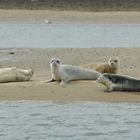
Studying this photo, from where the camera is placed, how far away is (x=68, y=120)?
10.5m

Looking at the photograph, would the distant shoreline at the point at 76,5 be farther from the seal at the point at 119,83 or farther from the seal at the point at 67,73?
the seal at the point at 119,83

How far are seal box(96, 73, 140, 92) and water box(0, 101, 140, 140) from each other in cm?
57

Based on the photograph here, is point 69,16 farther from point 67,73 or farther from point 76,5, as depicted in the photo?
point 67,73

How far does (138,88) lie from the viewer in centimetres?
1220

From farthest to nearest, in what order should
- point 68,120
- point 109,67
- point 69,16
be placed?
point 69,16
point 109,67
point 68,120

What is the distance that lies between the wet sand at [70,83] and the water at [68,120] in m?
0.40

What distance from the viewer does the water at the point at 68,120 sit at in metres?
9.62

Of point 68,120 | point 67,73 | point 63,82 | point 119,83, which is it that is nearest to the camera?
point 68,120

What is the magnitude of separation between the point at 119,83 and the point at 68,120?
1.95 metres

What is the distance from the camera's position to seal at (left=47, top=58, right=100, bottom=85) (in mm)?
12867

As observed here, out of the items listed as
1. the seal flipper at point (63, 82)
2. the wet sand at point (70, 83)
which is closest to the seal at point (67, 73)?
the seal flipper at point (63, 82)

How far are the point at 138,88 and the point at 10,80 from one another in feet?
7.36

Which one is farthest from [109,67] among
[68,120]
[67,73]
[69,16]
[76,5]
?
[76,5]

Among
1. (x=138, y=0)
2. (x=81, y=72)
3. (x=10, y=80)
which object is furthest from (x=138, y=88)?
(x=138, y=0)
